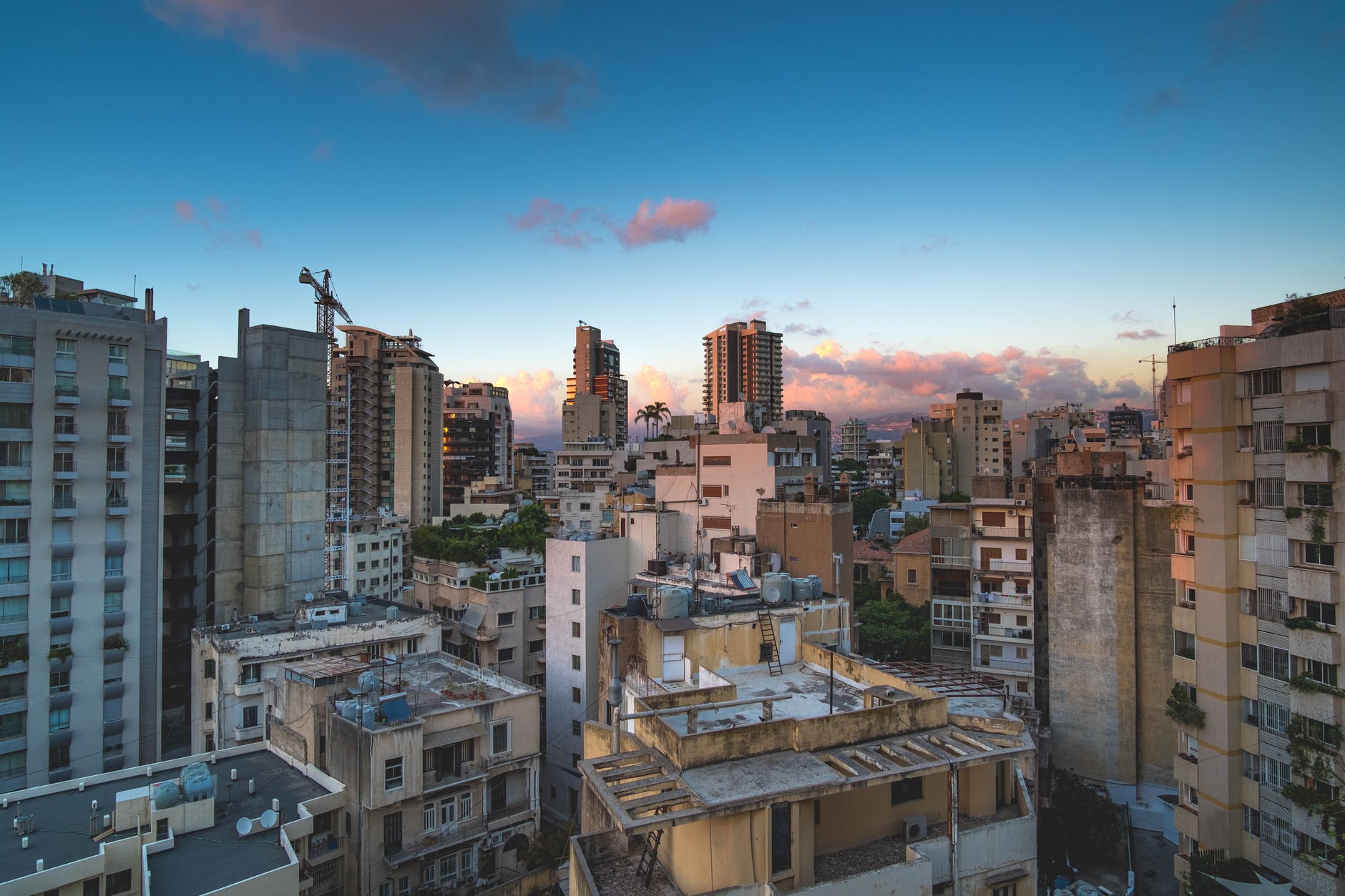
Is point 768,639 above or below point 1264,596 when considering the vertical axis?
below

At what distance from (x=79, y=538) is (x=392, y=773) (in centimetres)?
2137

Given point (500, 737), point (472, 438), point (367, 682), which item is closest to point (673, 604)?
point (500, 737)

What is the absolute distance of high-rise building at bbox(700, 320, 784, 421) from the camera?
160 meters

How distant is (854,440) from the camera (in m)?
155

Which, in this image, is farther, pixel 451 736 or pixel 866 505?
pixel 866 505

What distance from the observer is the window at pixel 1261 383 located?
19.2 meters

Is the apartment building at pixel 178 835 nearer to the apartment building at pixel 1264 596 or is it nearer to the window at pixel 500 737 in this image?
the window at pixel 500 737

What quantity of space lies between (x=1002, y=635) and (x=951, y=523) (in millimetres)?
7419

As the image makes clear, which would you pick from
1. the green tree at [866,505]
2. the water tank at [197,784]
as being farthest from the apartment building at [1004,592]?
the green tree at [866,505]

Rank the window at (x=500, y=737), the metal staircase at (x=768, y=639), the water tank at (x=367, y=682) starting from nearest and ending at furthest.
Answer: the metal staircase at (x=768, y=639), the window at (x=500, y=737), the water tank at (x=367, y=682)

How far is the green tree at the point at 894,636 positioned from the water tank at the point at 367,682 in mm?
25693

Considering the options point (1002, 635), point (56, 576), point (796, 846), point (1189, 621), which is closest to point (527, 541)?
point (56, 576)

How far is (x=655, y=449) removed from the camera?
69688 mm

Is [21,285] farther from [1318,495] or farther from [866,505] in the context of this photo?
[866,505]
